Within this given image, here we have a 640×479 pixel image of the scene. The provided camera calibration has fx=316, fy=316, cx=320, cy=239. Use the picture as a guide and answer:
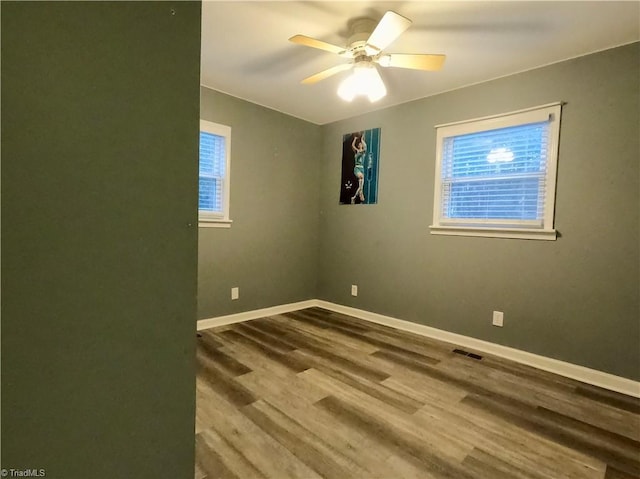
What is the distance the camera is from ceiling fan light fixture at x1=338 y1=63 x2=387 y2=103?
2.24 metres

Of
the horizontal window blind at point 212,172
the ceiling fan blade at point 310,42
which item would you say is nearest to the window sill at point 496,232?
the ceiling fan blade at point 310,42

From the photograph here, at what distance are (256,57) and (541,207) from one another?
262 centimetres

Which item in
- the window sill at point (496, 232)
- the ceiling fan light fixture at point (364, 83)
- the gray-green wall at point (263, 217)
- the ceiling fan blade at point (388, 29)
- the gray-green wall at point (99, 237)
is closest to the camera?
the gray-green wall at point (99, 237)

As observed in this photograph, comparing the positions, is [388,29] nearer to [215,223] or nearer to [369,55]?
[369,55]

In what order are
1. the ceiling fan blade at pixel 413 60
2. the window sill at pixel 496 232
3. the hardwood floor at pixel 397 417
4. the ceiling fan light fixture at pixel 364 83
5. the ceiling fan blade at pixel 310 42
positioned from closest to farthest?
1. the hardwood floor at pixel 397 417
2. the ceiling fan blade at pixel 310 42
3. the ceiling fan blade at pixel 413 60
4. the ceiling fan light fixture at pixel 364 83
5. the window sill at pixel 496 232

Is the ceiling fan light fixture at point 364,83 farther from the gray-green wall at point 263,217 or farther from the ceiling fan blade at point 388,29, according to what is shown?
the gray-green wall at point 263,217

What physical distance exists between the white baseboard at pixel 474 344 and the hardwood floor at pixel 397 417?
0.10 metres

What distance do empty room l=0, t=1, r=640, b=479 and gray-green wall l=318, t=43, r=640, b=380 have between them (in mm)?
17

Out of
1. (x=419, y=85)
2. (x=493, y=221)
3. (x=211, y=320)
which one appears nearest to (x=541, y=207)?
(x=493, y=221)

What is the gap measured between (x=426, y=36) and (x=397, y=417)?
2.50 metres

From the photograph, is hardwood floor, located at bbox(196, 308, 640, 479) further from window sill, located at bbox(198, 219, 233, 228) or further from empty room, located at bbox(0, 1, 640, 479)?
window sill, located at bbox(198, 219, 233, 228)

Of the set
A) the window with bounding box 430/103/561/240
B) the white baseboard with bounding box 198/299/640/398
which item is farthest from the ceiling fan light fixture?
the white baseboard with bounding box 198/299/640/398

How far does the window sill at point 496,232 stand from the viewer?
100 inches

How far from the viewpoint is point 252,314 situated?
3.64 metres
